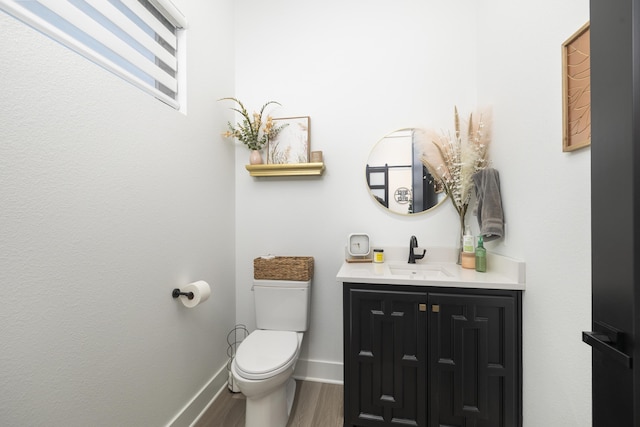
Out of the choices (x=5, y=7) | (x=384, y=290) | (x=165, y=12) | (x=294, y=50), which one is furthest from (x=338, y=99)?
(x=5, y=7)

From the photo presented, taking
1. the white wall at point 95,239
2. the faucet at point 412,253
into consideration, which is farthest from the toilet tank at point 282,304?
the faucet at point 412,253

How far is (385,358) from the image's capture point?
132 centimetres

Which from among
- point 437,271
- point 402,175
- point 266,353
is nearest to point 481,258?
point 437,271

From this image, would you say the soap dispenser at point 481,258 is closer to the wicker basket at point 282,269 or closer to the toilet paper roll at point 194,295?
the wicker basket at point 282,269

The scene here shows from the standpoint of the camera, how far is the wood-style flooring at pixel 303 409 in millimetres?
1455

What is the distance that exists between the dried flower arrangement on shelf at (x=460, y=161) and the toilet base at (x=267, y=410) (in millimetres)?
1524

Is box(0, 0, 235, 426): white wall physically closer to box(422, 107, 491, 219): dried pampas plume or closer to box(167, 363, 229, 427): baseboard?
box(167, 363, 229, 427): baseboard

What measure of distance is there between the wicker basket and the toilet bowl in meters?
0.39

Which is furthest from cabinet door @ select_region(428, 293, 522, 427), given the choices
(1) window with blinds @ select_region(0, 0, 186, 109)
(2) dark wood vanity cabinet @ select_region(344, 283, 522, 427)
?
(1) window with blinds @ select_region(0, 0, 186, 109)

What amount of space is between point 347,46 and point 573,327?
2054mm

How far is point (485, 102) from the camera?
1.61 meters

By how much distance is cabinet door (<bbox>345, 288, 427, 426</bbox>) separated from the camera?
129cm

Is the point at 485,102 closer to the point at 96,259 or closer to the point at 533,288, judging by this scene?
the point at 533,288

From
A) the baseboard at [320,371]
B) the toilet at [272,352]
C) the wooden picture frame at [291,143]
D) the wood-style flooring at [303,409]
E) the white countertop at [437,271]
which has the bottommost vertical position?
the wood-style flooring at [303,409]
